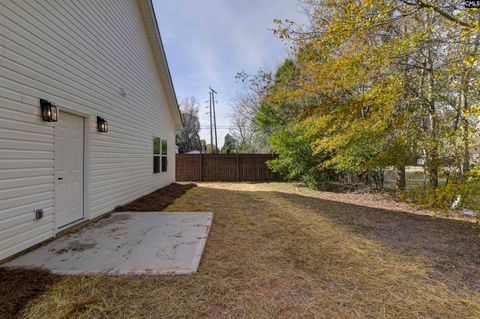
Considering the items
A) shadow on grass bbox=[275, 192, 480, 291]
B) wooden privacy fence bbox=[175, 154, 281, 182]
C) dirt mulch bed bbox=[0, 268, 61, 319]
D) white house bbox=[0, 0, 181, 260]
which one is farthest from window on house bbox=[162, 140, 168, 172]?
dirt mulch bed bbox=[0, 268, 61, 319]

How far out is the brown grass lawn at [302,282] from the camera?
2.10 meters

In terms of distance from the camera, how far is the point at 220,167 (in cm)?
1454

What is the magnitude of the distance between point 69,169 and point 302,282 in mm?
4082

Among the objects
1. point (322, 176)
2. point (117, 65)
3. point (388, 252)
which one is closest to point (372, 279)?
point (388, 252)

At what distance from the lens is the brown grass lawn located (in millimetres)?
2104

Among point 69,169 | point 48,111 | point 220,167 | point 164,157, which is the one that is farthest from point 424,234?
point 220,167

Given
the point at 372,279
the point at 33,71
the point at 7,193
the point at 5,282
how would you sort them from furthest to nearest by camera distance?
the point at 33,71 < the point at 7,193 < the point at 372,279 < the point at 5,282

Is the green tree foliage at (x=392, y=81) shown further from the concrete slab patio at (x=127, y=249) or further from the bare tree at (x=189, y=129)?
the bare tree at (x=189, y=129)

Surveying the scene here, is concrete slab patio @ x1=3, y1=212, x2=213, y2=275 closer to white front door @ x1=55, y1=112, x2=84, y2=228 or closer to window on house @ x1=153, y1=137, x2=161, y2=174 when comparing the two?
white front door @ x1=55, y1=112, x2=84, y2=228

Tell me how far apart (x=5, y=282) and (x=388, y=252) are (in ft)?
14.9

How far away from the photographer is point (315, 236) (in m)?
4.17

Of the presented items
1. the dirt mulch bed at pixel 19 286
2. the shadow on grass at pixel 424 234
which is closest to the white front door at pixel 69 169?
the dirt mulch bed at pixel 19 286

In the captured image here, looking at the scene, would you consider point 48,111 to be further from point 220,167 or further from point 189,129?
point 189,129

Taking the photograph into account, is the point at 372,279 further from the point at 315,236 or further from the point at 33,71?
the point at 33,71
